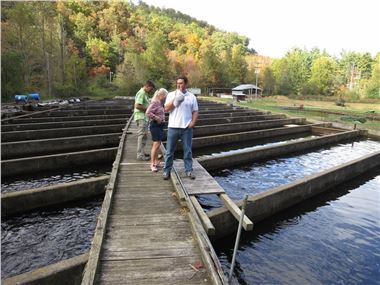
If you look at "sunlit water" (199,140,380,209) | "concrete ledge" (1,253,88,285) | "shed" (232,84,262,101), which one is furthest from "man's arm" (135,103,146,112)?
"shed" (232,84,262,101)

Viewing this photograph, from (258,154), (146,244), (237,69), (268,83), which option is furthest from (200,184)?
(237,69)

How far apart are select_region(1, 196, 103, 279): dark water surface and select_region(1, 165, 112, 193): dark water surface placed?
8.35ft

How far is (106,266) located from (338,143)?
2155 cm

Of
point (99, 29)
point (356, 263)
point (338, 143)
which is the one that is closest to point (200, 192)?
point (356, 263)

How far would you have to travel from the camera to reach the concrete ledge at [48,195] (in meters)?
7.75

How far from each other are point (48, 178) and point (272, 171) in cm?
944

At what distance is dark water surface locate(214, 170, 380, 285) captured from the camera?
20.7 feet

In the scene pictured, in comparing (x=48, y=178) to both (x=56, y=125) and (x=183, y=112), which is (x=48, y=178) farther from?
(x=56, y=125)

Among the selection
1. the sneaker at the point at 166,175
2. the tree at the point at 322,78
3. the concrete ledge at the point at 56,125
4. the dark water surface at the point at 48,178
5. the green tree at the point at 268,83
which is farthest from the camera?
the tree at the point at 322,78

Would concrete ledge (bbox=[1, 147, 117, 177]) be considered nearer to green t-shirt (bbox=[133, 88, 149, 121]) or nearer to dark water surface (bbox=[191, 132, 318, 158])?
dark water surface (bbox=[191, 132, 318, 158])

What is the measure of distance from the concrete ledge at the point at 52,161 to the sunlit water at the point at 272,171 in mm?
4920

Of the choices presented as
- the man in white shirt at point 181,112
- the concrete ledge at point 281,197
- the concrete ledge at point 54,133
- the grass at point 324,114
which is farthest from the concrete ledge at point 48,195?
the grass at point 324,114

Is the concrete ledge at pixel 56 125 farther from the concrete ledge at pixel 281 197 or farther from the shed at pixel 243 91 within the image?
the shed at pixel 243 91

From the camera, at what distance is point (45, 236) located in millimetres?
7246
